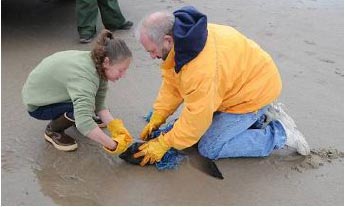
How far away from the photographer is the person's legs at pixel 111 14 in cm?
417

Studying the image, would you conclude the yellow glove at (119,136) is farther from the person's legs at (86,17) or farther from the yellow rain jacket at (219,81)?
the person's legs at (86,17)

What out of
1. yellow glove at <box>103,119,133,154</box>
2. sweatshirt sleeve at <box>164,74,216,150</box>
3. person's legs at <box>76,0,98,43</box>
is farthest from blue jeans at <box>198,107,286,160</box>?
person's legs at <box>76,0,98,43</box>

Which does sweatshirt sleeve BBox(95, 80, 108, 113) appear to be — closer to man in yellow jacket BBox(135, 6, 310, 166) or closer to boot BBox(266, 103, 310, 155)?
man in yellow jacket BBox(135, 6, 310, 166)

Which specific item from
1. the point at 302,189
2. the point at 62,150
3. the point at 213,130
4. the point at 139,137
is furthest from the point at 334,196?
the point at 62,150

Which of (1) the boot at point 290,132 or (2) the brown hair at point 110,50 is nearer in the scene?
(2) the brown hair at point 110,50

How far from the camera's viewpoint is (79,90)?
2.26 metres

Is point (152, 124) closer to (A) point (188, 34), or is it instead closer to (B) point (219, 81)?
(B) point (219, 81)

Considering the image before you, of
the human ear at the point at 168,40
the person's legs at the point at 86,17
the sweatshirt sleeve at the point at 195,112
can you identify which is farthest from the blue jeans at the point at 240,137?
the person's legs at the point at 86,17

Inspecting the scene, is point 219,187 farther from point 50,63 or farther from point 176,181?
point 50,63

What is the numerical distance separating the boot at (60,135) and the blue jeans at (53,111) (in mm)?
33

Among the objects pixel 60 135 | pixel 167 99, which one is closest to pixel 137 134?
pixel 167 99

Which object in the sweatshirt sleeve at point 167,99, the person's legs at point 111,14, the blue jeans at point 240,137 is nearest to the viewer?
the blue jeans at point 240,137

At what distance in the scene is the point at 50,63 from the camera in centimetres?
Answer: 242

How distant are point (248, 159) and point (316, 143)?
428 mm
